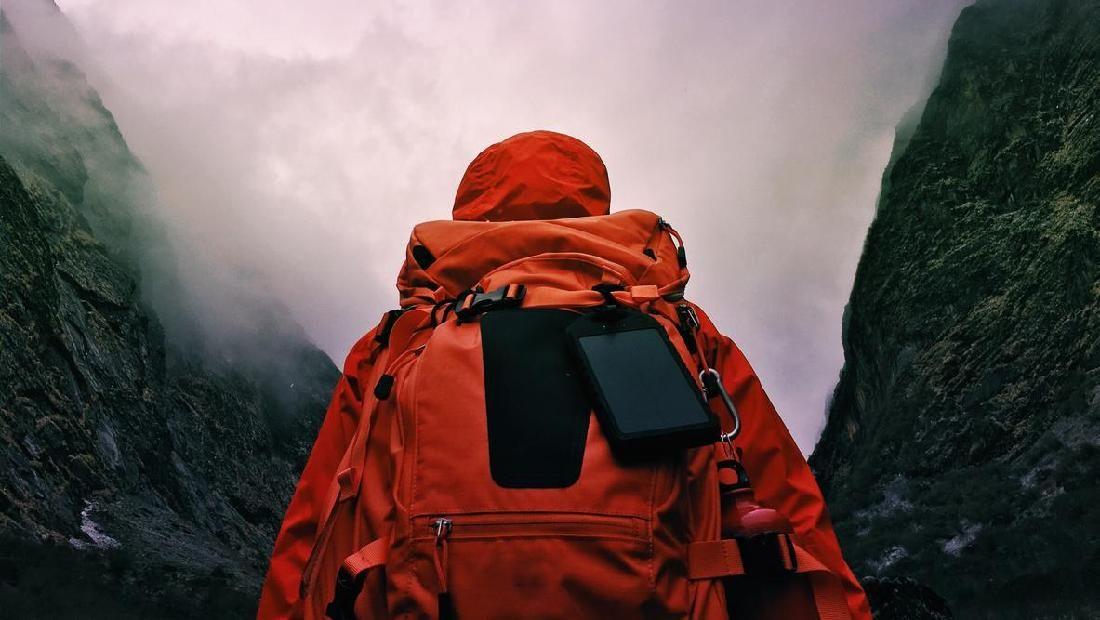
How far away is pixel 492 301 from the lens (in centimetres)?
A: 185

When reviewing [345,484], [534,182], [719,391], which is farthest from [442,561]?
[534,182]

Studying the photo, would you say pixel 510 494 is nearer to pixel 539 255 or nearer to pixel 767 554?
pixel 767 554

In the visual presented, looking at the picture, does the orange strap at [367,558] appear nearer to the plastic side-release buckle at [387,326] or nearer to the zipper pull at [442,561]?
the zipper pull at [442,561]

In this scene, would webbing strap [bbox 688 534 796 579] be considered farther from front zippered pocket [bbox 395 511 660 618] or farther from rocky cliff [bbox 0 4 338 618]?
rocky cliff [bbox 0 4 338 618]

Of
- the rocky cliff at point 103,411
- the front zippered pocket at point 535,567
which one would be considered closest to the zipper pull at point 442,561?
the front zippered pocket at point 535,567

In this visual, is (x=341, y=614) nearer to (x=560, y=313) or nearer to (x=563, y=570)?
(x=563, y=570)

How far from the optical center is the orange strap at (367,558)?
5.22ft

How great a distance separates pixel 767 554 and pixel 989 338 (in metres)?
28.1

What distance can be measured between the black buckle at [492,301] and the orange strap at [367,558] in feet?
1.88

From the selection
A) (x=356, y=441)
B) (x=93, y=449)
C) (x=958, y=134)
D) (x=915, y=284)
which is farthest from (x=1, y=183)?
(x=958, y=134)

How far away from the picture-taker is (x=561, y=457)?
1.54 metres

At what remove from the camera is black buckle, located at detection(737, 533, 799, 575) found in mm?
1573

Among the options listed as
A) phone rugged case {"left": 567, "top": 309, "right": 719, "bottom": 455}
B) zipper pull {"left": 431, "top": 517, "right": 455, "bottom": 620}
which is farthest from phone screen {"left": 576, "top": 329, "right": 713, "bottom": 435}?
zipper pull {"left": 431, "top": 517, "right": 455, "bottom": 620}

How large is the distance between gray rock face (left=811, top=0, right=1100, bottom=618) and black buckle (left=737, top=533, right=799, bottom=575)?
12210mm
